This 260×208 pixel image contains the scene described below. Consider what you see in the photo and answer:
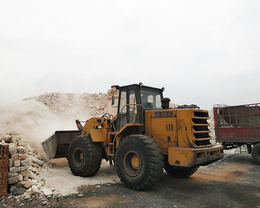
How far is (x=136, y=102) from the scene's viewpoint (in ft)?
23.6

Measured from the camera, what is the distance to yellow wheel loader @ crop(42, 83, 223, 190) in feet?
19.0

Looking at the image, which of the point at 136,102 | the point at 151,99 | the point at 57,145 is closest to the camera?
the point at 136,102

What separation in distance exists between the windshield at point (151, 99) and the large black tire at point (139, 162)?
1.52 metres

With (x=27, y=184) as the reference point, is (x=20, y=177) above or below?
above

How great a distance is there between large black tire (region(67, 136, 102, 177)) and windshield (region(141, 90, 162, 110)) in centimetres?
250

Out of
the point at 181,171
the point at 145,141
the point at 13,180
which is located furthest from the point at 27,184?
the point at 181,171

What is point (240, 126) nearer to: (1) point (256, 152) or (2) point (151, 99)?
(1) point (256, 152)

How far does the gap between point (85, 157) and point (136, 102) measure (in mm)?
2765

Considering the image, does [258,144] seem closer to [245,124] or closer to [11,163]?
[245,124]

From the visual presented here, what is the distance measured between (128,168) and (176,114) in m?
2.18

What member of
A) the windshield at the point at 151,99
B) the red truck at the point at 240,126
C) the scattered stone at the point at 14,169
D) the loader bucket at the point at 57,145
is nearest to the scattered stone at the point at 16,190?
the scattered stone at the point at 14,169

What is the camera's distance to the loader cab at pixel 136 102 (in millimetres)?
7066

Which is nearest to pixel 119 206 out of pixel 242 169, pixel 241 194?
pixel 241 194

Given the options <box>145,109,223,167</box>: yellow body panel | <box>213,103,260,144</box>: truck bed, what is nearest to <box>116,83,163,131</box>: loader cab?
<box>145,109,223,167</box>: yellow body panel
